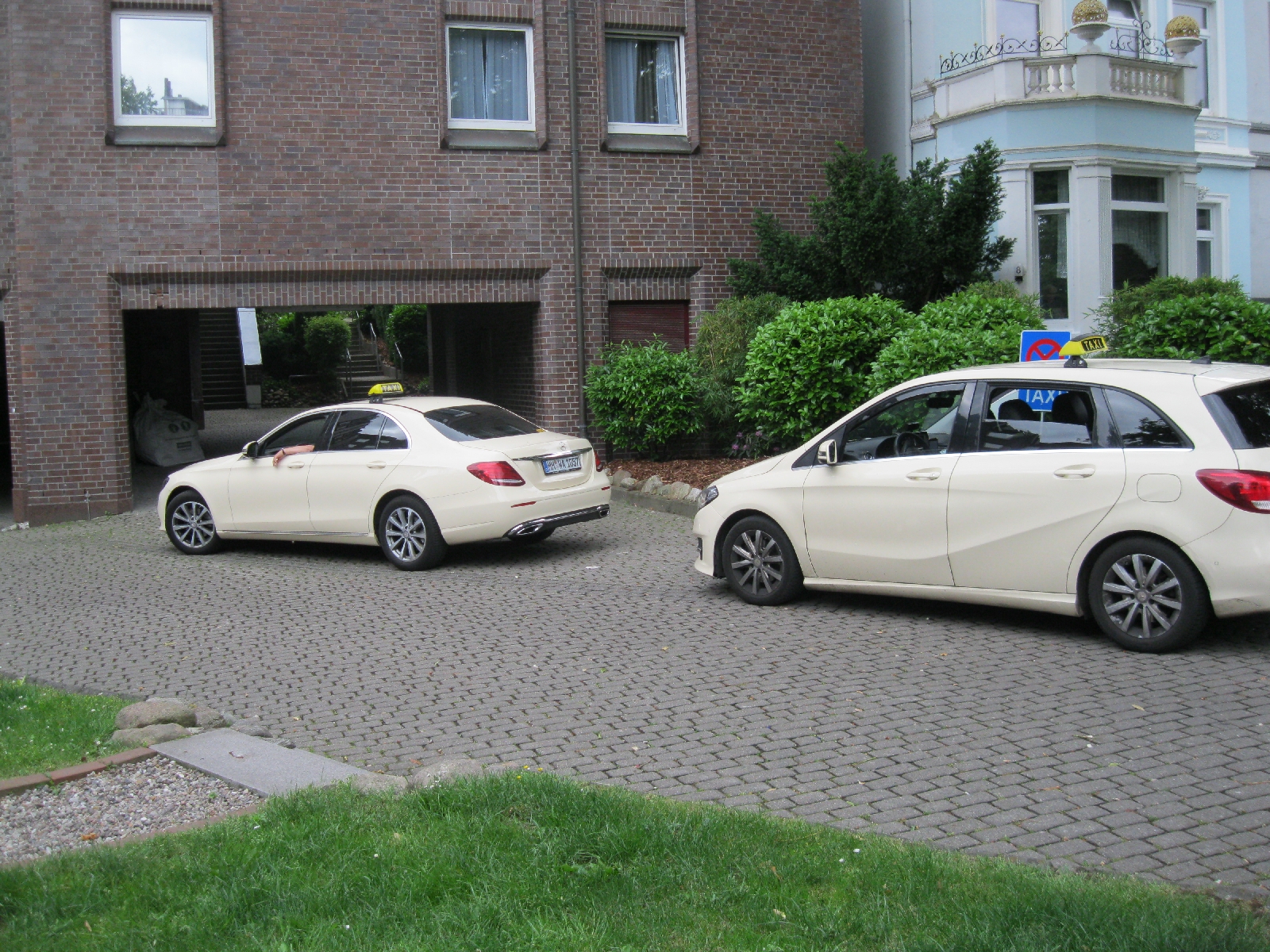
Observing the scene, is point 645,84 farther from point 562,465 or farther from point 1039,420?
point 1039,420

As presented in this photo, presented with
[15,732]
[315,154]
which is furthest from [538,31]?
[15,732]

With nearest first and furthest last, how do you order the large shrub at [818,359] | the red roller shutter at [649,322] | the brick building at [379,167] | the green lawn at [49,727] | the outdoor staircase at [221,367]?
the green lawn at [49,727] < the large shrub at [818,359] < the brick building at [379,167] < the red roller shutter at [649,322] < the outdoor staircase at [221,367]

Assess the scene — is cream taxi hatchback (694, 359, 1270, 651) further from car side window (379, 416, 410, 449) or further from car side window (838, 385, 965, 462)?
car side window (379, 416, 410, 449)

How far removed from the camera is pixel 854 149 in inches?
733

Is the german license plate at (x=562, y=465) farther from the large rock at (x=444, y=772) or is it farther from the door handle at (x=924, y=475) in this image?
the large rock at (x=444, y=772)

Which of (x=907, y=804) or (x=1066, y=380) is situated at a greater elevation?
(x=1066, y=380)

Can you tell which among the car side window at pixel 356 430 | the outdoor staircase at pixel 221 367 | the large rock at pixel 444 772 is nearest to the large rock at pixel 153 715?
the large rock at pixel 444 772

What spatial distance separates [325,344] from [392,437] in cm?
2770

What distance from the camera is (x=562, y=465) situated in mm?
11594

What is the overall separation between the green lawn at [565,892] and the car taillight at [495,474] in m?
6.35

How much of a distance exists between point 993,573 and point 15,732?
5576 mm

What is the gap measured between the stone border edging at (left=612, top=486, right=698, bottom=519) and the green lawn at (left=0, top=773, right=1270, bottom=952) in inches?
370

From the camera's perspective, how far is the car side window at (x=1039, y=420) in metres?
7.78

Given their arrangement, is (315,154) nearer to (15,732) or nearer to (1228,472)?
(15,732)
